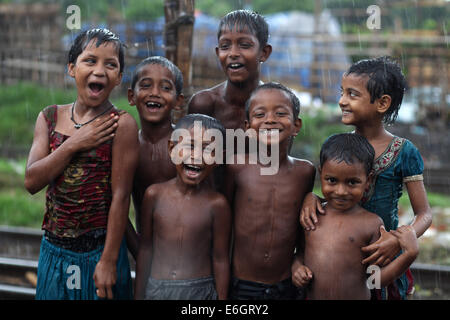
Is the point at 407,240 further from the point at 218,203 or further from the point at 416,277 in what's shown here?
the point at 416,277

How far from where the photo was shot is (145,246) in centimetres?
296

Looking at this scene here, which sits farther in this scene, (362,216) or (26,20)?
(26,20)

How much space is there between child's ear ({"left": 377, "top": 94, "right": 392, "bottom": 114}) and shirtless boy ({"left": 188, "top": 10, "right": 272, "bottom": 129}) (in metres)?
0.83

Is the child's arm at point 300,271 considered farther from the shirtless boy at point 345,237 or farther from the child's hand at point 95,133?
the child's hand at point 95,133

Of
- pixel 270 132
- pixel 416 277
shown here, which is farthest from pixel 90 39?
pixel 416 277

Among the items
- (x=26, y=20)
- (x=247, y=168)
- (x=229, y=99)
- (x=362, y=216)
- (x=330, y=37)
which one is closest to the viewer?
(x=362, y=216)

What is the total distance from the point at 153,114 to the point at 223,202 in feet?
2.31

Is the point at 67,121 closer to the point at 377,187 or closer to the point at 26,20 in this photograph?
the point at 377,187

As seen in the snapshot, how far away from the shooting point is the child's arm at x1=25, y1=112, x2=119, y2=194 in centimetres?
277

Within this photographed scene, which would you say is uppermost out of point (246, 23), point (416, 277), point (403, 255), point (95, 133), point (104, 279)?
point (246, 23)

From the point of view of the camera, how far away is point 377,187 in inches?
118

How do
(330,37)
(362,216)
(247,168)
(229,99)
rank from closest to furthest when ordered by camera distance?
(362,216) < (247,168) < (229,99) < (330,37)

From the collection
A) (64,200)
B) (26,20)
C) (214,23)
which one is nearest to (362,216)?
(64,200)

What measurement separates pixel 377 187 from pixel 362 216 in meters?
0.25
